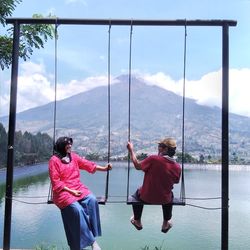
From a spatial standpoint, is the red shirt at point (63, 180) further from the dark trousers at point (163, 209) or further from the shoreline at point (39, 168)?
the shoreline at point (39, 168)

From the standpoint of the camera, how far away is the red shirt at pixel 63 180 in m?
4.09

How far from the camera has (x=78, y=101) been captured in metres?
194

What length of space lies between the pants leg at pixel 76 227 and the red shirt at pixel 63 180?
2.8 inches

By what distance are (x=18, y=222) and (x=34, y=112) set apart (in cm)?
17650

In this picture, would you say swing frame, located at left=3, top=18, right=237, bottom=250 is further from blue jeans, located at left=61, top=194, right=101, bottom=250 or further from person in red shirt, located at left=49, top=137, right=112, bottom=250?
blue jeans, located at left=61, top=194, right=101, bottom=250

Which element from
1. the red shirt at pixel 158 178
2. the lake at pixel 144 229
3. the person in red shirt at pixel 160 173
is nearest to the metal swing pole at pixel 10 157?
the person in red shirt at pixel 160 173

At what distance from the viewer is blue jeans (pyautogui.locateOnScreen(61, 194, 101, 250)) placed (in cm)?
405

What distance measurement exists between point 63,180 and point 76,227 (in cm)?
46

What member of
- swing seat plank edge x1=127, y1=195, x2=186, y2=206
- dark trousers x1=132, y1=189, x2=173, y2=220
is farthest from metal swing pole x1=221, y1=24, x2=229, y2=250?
dark trousers x1=132, y1=189, x2=173, y2=220

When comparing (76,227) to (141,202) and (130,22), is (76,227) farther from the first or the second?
(130,22)

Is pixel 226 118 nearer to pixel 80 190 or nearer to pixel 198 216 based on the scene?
pixel 80 190

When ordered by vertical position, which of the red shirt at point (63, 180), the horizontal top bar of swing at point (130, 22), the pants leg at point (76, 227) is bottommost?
the pants leg at point (76, 227)

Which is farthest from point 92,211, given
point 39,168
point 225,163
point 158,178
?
point 39,168

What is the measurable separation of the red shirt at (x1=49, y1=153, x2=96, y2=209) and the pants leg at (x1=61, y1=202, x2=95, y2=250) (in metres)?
0.07
